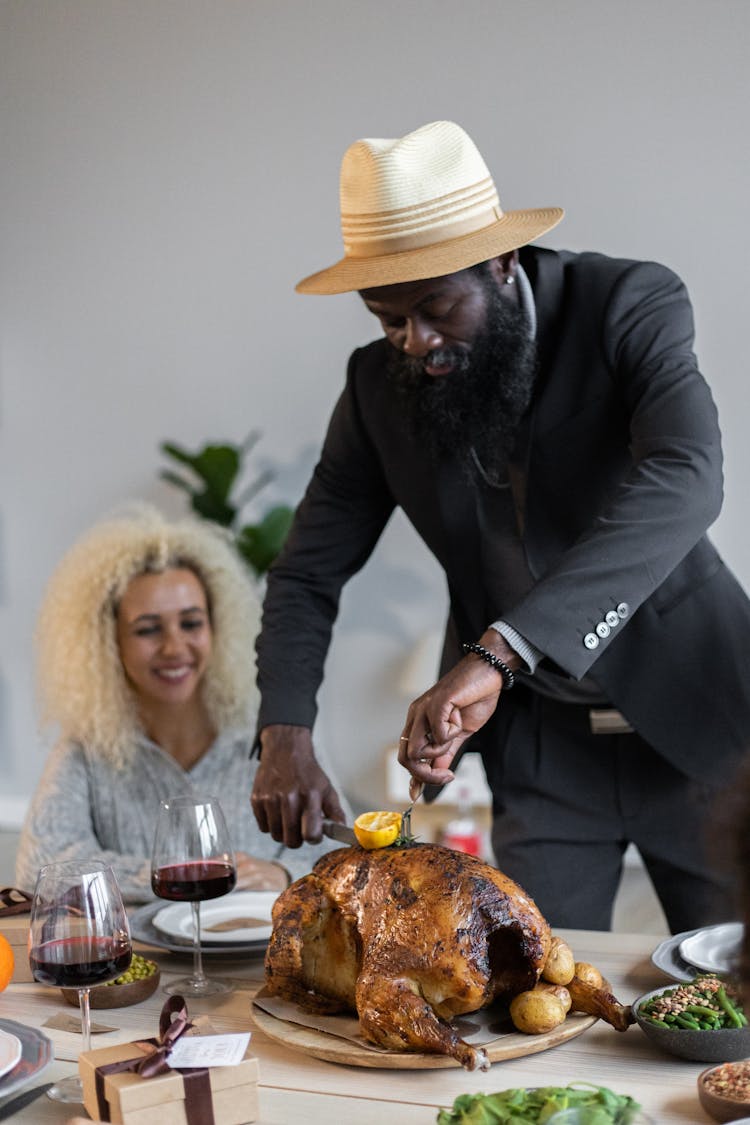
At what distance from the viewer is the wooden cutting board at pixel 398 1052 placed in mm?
1196

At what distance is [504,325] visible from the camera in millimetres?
1813

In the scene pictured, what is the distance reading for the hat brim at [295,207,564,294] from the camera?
5.43ft

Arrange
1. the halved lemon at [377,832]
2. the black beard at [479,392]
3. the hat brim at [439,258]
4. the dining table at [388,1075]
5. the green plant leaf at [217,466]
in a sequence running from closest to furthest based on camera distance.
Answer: the dining table at [388,1075] → the halved lemon at [377,832] → the hat brim at [439,258] → the black beard at [479,392] → the green plant leaf at [217,466]

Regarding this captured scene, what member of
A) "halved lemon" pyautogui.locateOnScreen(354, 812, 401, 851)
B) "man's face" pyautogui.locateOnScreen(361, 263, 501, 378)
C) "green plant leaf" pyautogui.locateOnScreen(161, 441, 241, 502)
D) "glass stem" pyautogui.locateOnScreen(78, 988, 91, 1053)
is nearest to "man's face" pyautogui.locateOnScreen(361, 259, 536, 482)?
"man's face" pyautogui.locateOnScreen(361, 263, 501, 378)

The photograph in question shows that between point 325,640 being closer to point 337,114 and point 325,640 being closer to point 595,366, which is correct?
point 595,366

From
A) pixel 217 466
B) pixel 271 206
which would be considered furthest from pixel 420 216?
pixel 271 206

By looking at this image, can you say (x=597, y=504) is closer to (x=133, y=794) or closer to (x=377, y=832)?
(x=377, y=832)

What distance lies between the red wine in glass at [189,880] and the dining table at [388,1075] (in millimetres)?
118

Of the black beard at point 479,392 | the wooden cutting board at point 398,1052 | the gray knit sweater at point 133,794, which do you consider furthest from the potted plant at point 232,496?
the wooden cutting board at point 398,1052

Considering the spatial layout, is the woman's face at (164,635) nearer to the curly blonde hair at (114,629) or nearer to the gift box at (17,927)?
the curly blonde hair at (114,629)

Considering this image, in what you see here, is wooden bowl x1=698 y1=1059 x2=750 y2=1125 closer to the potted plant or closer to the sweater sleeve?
the sweater sleeve

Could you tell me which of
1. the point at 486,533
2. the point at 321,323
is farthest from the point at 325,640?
the point at 321,323

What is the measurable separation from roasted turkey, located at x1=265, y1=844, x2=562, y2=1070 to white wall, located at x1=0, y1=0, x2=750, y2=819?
2.38 m

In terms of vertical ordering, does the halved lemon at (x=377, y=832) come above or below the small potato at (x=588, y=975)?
above
